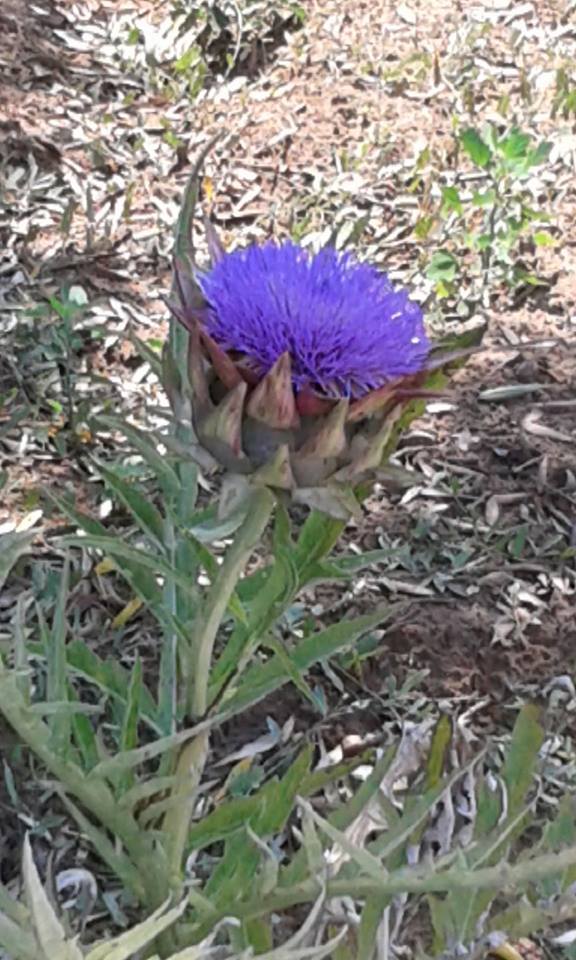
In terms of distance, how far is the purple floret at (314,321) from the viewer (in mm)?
1113

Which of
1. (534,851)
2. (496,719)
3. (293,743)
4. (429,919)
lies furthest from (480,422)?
(534,851)

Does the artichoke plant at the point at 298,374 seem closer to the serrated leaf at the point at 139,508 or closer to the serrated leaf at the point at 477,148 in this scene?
the serrated leaf at the point at 139,508

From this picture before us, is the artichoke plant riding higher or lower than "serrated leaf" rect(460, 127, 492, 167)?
higher

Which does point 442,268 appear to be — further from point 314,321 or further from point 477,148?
point 314,321

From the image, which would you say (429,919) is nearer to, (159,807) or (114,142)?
(159,807)

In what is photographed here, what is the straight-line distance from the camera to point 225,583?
1.17 metres

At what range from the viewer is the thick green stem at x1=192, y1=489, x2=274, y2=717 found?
1.14 metres

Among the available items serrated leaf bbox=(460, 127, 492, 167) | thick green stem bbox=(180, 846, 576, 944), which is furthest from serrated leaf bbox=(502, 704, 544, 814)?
serrated leaf bbox=(460, 127, 492, 167)

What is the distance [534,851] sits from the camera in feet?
3.99

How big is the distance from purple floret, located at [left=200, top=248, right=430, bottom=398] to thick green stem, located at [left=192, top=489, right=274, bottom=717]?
11 centimetres

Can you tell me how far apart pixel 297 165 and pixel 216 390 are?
154 centimetres

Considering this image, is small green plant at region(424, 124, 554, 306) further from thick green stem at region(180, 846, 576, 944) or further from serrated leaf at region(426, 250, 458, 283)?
thick green stem at region(180, 846, 576, 944)

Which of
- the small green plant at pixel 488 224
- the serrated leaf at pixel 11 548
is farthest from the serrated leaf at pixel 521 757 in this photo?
the small green plant at pixel 488 224

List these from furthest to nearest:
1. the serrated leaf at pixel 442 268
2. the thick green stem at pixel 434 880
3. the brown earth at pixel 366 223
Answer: the serrated leaf at pixel 442 268, the brown earth at pixel 366 223, the thick green stem at pixel 434 880
